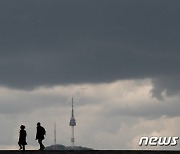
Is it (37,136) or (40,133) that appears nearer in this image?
(37,136)

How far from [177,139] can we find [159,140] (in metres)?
1.87

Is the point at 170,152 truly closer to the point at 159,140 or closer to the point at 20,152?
the point at 159,140

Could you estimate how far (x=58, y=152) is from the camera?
8006 cm

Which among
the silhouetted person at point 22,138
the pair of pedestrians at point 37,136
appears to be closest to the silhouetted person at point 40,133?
the pair of pedestrians at point 37,136

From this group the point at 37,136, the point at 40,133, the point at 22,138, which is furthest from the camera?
the point at 40,133

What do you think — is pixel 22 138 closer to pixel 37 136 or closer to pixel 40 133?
pixel 37 136

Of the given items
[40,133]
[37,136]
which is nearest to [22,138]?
[37,136]

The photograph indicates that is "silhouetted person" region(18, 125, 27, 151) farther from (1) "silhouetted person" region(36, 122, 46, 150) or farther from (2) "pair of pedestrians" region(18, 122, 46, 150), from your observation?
(1) "silhouetted person" region(36, 122, 46, 150)

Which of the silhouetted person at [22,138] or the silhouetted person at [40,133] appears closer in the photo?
the silhouetted person at [22,138]

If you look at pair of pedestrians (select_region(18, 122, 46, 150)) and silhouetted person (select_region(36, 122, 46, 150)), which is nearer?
pair of pedestrians (select_region(18, 122, 46, 150))

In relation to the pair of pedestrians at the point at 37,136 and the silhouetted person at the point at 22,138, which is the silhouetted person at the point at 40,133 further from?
the silhouetted person at the point at 22,138

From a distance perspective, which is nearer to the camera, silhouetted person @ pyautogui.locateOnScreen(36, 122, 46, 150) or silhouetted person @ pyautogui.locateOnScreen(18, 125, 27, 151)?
silhouetted person @ pyautogui.locateOnScreen(18, 125, 27, 151)

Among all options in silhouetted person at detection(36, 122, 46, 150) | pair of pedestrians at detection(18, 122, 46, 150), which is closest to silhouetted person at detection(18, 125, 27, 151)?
pair of pedestrians at detection(18, 122, 46, 150)

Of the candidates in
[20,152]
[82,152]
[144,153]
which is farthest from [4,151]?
[144,153]
